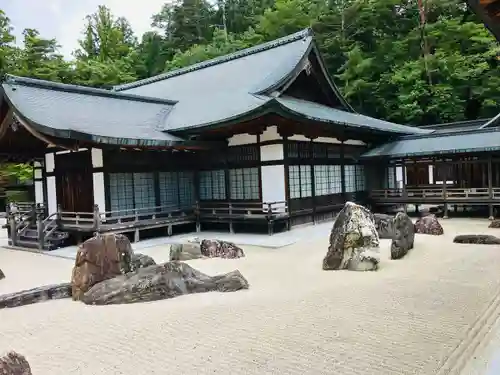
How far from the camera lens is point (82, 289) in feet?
21.9

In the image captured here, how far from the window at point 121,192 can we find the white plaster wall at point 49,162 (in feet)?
8.68

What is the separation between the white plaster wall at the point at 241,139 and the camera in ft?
45.9

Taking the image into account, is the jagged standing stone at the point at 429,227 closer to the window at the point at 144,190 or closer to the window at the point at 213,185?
the window at the point at 213,185

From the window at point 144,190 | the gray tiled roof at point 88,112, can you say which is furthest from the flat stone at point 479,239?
the window at point 144,190

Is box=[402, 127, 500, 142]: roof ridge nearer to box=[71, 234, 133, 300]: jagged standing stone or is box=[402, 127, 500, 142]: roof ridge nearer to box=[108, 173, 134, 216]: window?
box=[108, 173, 134, 216]: window

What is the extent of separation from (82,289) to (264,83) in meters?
10.9

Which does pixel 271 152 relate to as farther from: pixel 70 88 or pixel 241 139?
pixel 70 88

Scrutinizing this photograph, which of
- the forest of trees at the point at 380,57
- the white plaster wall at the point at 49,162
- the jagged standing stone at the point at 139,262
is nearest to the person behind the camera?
the jagged standing stone at the point at 139,262

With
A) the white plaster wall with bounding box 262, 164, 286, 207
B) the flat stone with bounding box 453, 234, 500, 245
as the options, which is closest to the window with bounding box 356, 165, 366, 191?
the white plaster wall with bounding box 262, 164, 286, 207

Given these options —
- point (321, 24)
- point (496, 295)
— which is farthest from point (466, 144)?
point (321, 24)

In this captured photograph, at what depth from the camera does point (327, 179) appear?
16.0m

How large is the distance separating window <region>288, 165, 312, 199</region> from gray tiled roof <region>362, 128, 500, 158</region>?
12.8 ft

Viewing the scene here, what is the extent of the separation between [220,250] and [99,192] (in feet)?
15.6

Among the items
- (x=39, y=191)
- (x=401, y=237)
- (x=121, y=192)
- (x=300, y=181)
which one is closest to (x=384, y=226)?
(x=401, y=237)
